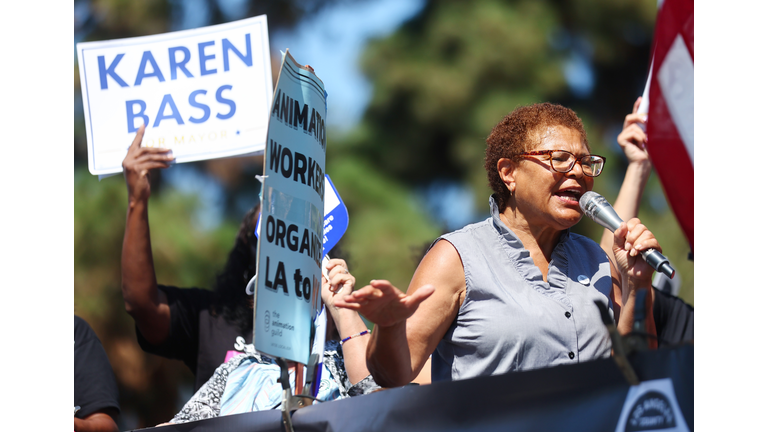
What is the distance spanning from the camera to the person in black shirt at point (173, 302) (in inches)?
128

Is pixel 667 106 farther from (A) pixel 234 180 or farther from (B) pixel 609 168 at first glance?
(A) pixel 234 180

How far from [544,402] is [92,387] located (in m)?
1.97

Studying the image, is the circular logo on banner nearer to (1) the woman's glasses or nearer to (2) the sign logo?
(2) the sign logo

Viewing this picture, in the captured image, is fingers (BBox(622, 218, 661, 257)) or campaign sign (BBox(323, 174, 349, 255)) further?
campaign sign (BBox(323, 174, 349, 255))

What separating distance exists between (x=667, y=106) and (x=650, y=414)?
31.7 inches

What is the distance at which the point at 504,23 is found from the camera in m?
6.99

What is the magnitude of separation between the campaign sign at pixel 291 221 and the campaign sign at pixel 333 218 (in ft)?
1.98

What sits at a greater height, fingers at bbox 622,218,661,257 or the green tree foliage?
the green tree foliage

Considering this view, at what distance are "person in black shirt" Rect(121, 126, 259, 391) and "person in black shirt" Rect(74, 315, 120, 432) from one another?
0.19m

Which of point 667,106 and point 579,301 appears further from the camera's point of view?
point 579,301

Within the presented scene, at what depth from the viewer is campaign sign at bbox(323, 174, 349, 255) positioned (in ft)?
9.67

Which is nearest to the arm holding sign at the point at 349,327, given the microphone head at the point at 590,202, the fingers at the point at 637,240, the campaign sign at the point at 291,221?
the campaign sign at the point at 291,221

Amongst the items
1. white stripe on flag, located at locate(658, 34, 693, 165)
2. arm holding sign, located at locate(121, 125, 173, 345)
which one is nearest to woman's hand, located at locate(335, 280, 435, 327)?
white stripe on flag, located at locate(658, 34, 693, 165)

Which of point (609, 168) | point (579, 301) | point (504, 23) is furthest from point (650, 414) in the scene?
point (504, 23)
